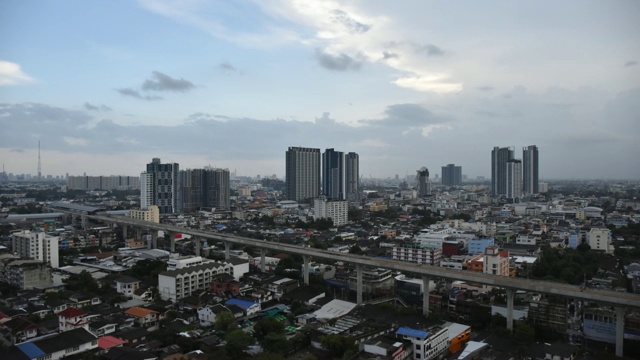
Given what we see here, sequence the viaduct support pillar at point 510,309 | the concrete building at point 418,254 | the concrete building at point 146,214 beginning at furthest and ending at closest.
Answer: the concrete building at point 146,214
the concrete building at point 418,254
the viaduct support pillar at point 510,309

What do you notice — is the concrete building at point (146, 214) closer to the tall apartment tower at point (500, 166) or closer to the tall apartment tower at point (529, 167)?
the tall apartment tower at point (500, 166)

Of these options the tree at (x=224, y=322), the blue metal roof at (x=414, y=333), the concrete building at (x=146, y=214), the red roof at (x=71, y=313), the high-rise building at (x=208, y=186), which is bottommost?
the tree at (x=224, y=322)

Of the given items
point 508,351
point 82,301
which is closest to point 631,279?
point 508,351

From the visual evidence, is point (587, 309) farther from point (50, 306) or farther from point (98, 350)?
point (50, 306)

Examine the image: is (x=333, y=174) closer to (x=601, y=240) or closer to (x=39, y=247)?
(x=601, y=240)

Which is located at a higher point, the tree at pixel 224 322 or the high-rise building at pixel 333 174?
the high-rise building at pixel 333 174

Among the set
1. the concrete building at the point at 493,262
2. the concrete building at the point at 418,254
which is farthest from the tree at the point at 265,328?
the concrete building at the point at 418,254
